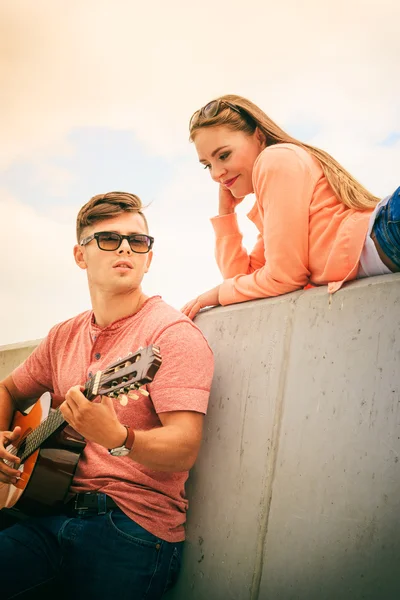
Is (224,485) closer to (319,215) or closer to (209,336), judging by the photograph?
(209,336)

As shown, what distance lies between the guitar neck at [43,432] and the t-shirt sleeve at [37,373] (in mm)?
478

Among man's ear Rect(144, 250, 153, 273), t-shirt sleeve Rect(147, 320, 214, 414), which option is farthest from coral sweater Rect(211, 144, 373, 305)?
man's ear Rect(144, 250, 153, 273)

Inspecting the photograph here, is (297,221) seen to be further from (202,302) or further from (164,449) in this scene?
(164,449)

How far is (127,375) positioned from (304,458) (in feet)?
2.50

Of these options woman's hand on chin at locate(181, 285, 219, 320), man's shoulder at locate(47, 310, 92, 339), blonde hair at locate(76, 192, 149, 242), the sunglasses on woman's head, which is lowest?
man's shoulder at locate(47, 310, 92, 339)

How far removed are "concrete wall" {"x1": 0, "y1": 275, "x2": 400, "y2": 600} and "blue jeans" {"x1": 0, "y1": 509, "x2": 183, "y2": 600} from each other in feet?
1.01

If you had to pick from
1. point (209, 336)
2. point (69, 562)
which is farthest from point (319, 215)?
point (69, 562)

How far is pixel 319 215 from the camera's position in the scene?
2.36 meters

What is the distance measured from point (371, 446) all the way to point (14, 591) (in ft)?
4.71

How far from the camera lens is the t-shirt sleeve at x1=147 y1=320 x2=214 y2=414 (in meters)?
2.04

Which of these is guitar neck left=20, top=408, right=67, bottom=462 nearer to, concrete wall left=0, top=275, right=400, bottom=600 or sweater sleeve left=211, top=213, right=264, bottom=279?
concrete wall left=0, top=275, right=400, bottom=600

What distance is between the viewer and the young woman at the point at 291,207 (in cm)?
206

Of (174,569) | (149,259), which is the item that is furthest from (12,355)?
(174,569)

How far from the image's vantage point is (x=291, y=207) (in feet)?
7.70
